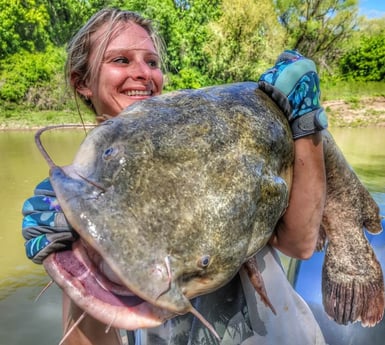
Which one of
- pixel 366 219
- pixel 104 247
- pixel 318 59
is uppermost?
pixel 104 247

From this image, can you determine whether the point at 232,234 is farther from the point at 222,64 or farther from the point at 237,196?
the point at 222,64

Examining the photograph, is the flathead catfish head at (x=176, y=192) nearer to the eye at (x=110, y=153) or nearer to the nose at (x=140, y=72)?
the eye at (x=110, y=153)

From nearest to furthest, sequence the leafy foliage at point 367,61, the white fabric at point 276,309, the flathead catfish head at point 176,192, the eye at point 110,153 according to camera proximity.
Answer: the flathead catfish head at point 176,192 → the eye at point 110,153 → the white fabric at point 276,309 → the leafy foliage at point 367,61

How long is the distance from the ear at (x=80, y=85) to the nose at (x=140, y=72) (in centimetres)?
29

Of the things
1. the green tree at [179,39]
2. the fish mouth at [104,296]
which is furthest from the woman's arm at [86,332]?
the green tree at [179,39]

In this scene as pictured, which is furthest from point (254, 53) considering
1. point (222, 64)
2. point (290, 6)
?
point (290, 6)

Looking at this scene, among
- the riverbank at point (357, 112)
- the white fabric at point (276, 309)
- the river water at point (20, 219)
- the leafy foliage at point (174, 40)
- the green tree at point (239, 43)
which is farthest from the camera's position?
the green tree at point (239, 43)

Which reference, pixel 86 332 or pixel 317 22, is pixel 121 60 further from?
pixel 317 22

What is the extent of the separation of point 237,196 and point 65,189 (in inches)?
16.9

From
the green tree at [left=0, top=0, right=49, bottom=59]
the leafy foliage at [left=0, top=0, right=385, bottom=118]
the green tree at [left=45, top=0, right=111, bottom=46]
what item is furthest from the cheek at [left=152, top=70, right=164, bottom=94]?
the green tree at [left=45, top=0, right=111, bottom=46]

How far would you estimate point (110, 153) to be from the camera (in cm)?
103

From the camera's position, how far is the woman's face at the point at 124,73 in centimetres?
176

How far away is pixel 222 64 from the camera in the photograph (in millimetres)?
24797

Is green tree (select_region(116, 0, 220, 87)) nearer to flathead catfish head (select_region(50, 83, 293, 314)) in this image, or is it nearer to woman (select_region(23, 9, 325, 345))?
A: woman (select_region(23, 9, 325, 345))
